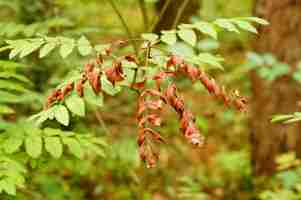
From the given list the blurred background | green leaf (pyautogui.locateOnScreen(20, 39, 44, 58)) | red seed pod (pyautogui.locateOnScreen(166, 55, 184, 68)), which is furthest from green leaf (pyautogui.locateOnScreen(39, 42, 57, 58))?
the blurred background

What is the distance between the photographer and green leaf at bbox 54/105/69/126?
6.28 ft

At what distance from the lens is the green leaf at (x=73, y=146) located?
2.31 meters

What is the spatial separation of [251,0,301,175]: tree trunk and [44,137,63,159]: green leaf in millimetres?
2746

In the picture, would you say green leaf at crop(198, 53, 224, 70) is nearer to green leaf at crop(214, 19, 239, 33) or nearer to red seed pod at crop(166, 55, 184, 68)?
green leaf at crop(214, 19, 239, 33)

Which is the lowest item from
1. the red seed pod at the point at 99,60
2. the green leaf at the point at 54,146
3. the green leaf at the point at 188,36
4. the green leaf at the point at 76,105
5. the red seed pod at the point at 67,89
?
the green leaf at the point at 54,146

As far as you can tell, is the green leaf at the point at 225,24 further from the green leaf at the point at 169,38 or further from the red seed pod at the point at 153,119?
the red seed pod at the point at 153,119

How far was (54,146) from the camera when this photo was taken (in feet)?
7.41

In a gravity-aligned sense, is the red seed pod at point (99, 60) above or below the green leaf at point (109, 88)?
above

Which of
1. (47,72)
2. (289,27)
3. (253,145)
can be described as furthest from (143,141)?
(253,145)

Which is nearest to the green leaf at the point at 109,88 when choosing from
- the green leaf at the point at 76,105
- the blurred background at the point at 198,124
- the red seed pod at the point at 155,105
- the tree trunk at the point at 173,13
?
the green leaf at the point at 76,105

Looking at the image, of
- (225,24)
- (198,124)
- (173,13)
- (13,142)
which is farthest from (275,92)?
(13,142)

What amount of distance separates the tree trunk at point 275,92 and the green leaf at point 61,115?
2.95 meters

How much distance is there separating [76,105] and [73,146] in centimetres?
36

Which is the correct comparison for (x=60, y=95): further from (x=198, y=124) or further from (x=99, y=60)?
(x=198, y=124)
